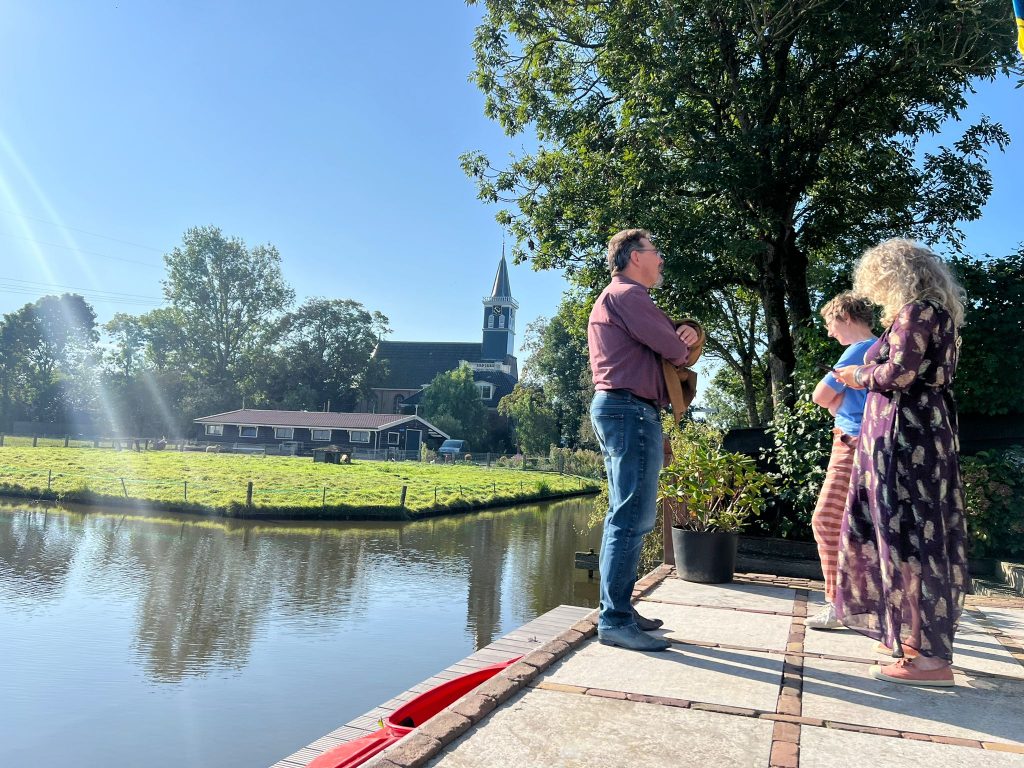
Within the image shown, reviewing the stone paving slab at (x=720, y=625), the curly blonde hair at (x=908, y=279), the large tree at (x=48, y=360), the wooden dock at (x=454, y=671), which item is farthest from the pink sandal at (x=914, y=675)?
the large tree at (x=48, y=360)

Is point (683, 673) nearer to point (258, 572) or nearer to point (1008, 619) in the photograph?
point (1008, 619)

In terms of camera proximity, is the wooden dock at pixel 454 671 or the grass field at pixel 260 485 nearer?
the wooden dock at pixel 454 671

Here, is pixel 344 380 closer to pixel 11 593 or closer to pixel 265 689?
pixel 11 593

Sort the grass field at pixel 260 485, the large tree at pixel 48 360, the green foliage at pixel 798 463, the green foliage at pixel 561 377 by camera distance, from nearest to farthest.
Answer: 1. the green foliage at pixel 798 463
2. the grass field at pixel 260 485
3. the green foliage at pixel 561 377
4. the large tree at pixel 48 360

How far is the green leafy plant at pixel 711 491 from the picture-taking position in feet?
17.1

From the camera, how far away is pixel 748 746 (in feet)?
7.06

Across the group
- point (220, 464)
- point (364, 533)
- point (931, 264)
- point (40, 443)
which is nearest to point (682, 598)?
point (931, 264)

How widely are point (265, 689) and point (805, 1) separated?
9.03 m

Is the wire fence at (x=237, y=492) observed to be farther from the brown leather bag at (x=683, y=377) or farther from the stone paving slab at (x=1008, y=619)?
the brown leather bag at (x=683, y=377)

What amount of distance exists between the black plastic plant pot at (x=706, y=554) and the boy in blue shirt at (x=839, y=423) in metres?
1.18

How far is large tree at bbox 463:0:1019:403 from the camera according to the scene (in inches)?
359

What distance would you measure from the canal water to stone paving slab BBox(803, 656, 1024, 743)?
4.85m

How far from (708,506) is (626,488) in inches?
92.7

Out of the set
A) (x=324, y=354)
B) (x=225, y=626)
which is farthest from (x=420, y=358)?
(x=225, y=626)
